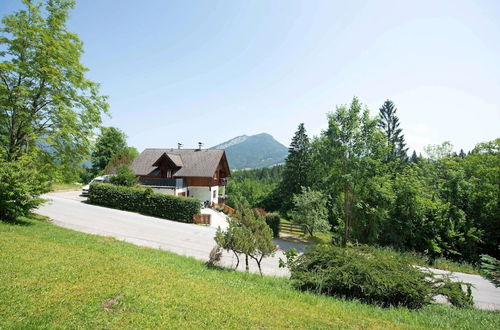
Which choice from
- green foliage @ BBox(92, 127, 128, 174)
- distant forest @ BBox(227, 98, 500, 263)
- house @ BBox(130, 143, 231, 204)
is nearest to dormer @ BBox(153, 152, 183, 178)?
house @ BBox(130, 143, 231, 204)

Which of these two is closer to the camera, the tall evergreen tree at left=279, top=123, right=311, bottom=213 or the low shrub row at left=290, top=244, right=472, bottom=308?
the low shrub row at left=290, top=244, right=472, bottom=308

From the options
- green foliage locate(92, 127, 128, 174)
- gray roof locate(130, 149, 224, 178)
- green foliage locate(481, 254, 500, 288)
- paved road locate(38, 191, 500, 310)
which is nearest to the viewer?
green foliage locate(481, 254, 500, 288)

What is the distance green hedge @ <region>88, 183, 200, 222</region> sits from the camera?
2122cm

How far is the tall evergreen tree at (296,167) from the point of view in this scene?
43.9 m

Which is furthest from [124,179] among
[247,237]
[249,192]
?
[249,192]

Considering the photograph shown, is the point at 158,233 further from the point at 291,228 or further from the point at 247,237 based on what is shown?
the point at 291,228

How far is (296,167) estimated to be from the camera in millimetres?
44344

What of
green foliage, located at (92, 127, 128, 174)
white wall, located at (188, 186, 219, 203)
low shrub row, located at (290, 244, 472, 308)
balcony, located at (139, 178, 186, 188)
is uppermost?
green foliage, located at (92, 127, 128, 174)

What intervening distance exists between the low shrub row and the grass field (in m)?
0.47

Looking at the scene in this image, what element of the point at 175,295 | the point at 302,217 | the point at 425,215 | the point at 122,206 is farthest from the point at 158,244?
the point at 425,215

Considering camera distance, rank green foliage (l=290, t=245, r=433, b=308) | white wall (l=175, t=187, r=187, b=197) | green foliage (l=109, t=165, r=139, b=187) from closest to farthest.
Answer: green foliage (l=290, t=245, r=433, b=308) < green foliage (l=109, t=165, r=139, b=187) < white wall (l=175, t=187, r=187, b=197)

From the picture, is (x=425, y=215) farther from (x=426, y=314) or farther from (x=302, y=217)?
(x=426, y=314)

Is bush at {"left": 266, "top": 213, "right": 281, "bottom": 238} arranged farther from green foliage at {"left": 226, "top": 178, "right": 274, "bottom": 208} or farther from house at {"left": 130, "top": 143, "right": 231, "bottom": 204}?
green foliage at {"left": 226, "top": 178, "right": 274, "bottom": 208}

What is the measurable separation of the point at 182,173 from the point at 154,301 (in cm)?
2598
